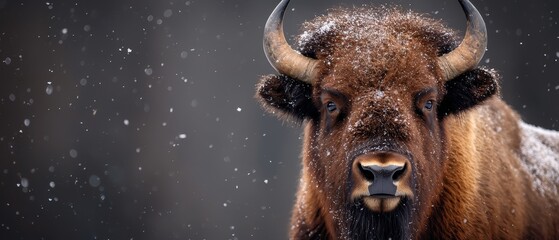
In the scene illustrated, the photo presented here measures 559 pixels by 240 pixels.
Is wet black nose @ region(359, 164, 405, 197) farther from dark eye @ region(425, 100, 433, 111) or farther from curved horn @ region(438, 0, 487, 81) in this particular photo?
curved horn @ region(438, 0, 487, 81)

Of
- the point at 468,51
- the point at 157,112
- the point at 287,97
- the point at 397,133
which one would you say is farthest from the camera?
the point at 157,112

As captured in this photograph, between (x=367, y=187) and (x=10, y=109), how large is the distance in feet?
43.1

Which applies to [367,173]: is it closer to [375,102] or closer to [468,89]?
[375,102]

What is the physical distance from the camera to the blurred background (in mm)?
14766

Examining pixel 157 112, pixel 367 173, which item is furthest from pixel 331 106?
pixel 157 112

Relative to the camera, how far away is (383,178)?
4.00 metres

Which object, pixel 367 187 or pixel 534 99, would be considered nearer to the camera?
pixel 367 187

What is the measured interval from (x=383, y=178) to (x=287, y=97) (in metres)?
1.31

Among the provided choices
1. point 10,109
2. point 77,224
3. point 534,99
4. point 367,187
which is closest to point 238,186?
point 77,224

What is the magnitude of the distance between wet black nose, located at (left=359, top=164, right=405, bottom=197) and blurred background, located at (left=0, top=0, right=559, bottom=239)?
10.2 meters

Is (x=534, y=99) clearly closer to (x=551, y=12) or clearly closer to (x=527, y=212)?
(x=551, y=12)

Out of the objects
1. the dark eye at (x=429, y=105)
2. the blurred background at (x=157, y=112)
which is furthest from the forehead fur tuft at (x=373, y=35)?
the blurred background at (x=157, y=112)

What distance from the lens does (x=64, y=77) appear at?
1712 cm

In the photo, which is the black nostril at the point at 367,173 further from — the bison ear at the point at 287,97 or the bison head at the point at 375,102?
the bison ear at the point at 287,97
